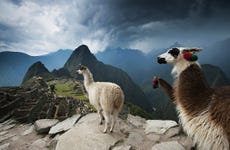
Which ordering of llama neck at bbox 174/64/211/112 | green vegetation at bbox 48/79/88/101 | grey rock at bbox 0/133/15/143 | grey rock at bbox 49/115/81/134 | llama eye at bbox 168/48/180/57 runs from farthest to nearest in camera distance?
1. green vegetation at bbox 48/79/88/101
2. grey rock at bbox 0/133/15/143
3. grey rock at bbox 49/115/81/134
4. llama eye at bbox 168/48/180/57
5. llama neck at bbox 174/64/211/112

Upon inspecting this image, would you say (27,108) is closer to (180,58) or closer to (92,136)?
(92,136)

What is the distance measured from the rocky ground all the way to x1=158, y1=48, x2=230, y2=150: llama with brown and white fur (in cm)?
147

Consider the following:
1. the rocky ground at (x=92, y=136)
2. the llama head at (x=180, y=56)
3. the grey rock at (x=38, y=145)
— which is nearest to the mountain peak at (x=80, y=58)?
the rocky ground at (x=92, y=136)

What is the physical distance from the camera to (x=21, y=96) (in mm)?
6816

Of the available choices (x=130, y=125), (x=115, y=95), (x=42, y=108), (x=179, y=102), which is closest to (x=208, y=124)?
(x=179, y=102)

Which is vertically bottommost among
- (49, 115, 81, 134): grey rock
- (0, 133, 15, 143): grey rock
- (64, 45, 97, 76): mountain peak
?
(0, 133, 15, 143): grey rock

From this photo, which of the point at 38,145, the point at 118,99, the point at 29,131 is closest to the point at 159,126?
the point at 118,99

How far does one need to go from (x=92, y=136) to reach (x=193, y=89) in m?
2.48

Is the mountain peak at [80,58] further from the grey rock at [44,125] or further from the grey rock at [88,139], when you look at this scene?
the grey rock at [88,139]

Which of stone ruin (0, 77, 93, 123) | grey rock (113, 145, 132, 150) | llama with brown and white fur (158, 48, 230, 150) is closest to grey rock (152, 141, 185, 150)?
grey rock (113, 145, 132, 150)

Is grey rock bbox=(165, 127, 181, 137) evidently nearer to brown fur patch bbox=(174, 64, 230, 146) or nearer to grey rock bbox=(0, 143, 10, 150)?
brown fur patch bbox=(174, 64, 230, 146)

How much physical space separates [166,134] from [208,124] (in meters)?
2.25

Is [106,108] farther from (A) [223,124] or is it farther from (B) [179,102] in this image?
(A) [223,124]

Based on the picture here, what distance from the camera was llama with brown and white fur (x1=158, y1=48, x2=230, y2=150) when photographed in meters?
2.05
